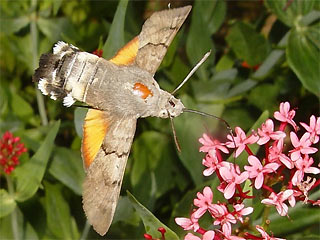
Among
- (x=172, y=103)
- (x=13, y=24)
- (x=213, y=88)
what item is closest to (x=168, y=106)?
(x=172, y=103)

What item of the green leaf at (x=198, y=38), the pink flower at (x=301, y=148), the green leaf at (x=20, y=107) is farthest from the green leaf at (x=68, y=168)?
the pink flower at (x=301, y=148)

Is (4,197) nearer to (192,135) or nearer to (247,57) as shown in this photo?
(192,135)

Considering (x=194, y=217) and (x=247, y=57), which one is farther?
(x=247, y=57)

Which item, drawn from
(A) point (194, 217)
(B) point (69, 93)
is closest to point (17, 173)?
(B) point (69, 93)

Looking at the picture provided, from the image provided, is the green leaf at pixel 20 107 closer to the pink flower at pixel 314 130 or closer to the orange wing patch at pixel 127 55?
the orange wing patch at pixel 127 55

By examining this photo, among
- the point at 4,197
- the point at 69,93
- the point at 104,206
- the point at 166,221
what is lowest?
the point at 166,221

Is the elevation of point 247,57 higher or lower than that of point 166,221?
higher

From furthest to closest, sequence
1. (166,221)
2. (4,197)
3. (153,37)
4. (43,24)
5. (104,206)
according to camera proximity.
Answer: (43,24) → (166,221) → (4,197) → (153,37) → (104,206)

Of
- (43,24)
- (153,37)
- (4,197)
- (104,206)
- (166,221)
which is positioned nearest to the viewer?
(104,206)
